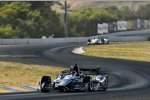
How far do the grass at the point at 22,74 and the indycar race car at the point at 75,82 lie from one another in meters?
5.24

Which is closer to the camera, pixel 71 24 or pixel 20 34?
pixel 20 34

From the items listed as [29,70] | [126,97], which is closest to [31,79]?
[29,70]

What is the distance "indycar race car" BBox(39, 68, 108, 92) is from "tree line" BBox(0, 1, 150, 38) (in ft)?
297

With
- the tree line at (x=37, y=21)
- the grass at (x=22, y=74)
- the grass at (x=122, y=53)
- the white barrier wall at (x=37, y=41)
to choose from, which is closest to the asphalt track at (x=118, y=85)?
the grass at (x=22, y=74)

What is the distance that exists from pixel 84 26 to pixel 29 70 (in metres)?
103

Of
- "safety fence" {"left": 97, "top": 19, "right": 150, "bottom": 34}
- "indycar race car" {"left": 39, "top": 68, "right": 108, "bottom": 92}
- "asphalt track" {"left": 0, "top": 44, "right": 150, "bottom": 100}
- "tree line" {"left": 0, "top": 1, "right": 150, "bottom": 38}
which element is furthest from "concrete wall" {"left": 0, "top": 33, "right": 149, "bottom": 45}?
"indycar race car" {"left": 39, "top": 68, "right": 108, "bottom": 92}

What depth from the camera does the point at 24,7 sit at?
12194cm

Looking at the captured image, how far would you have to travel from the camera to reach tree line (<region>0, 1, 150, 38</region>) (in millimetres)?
116262

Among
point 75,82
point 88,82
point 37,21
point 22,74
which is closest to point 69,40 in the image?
point 37,21

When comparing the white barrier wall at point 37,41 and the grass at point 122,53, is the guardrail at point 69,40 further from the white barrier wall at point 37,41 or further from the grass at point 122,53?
the grass at point 122,53

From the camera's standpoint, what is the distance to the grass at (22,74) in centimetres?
2758

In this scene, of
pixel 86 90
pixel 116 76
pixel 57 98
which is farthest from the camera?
pixel 116 76

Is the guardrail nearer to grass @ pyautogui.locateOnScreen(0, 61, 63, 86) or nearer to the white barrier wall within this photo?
the white barrier wall

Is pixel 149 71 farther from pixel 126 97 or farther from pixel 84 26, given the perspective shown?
pixel 84 26
